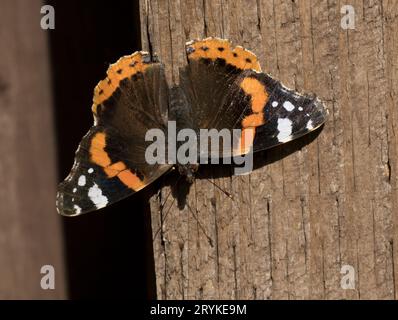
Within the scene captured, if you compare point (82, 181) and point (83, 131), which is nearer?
point (82, 181)

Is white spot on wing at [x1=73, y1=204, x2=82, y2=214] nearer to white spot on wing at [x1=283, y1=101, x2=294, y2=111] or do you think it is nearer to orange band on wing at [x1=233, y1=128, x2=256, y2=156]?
orange band on wing at [x1=233, y1=128, x2=256, y2=156]

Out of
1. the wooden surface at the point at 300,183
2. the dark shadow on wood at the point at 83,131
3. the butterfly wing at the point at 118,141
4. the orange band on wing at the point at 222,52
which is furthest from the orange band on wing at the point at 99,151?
the dark shadow on wood at the point at 83,131

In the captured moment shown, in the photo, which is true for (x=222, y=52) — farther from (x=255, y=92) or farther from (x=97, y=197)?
(x=97, y=197)

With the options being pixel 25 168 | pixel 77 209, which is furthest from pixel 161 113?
pixel 25 168

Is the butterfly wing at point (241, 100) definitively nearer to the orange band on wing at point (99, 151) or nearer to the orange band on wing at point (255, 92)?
the orange band on wing at point (255, 92)

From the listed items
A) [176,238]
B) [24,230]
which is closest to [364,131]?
[176,238]

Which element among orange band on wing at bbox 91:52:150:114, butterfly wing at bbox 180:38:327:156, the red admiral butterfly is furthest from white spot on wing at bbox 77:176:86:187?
butterfly wing at bbox 180:38:327:156

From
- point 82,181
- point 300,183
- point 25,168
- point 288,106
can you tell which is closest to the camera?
point 300,183

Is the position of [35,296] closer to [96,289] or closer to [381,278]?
[96,289]
